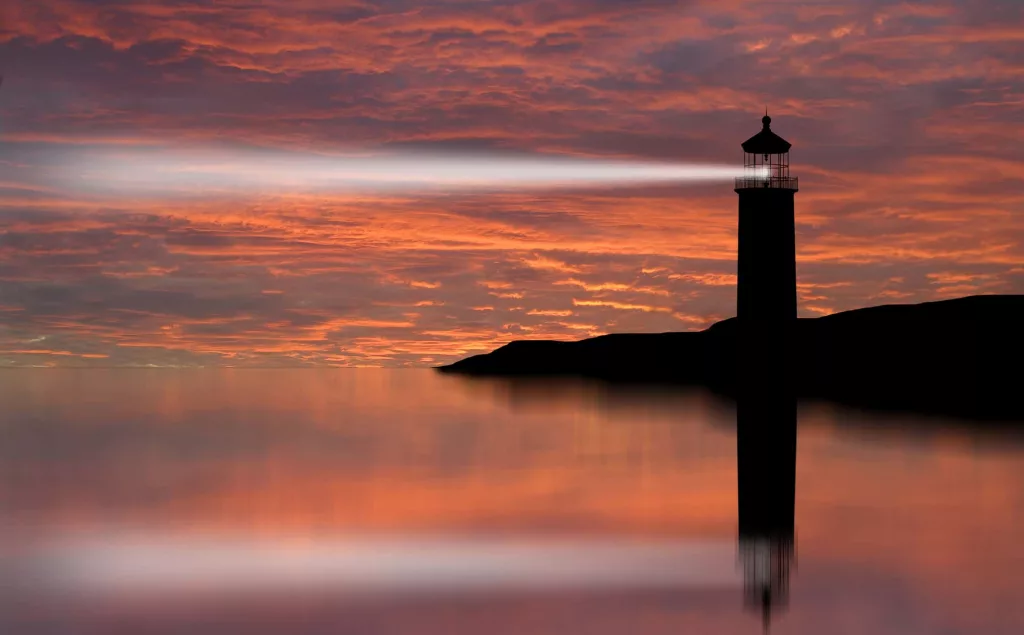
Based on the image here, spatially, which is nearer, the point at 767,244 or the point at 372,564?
the point at 372,564

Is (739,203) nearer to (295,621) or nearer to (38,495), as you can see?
(295,621)

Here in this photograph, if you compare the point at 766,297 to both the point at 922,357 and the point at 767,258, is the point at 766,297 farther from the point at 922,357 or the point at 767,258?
the point at 922,357

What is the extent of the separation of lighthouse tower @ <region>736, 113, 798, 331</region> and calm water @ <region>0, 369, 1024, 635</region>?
635cm

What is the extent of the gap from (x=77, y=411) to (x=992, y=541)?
9404cm

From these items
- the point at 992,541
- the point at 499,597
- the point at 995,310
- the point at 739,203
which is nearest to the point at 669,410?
the point at 995,310

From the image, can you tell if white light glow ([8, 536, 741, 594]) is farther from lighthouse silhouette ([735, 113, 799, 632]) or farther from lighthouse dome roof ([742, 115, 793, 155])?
lighthouse dome roof ([742, 115, 793, 155])

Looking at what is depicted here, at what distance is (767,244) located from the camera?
128 ft

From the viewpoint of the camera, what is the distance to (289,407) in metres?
116

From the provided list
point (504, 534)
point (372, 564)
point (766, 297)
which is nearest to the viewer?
point (372, 564)

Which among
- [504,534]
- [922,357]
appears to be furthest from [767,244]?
[922,357]

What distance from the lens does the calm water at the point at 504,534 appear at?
2372cm

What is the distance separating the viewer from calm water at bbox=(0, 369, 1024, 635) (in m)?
23.7

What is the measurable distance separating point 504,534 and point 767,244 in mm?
13364

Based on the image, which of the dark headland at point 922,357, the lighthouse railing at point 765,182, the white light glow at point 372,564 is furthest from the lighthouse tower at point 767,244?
the dark headland at point 922,357
